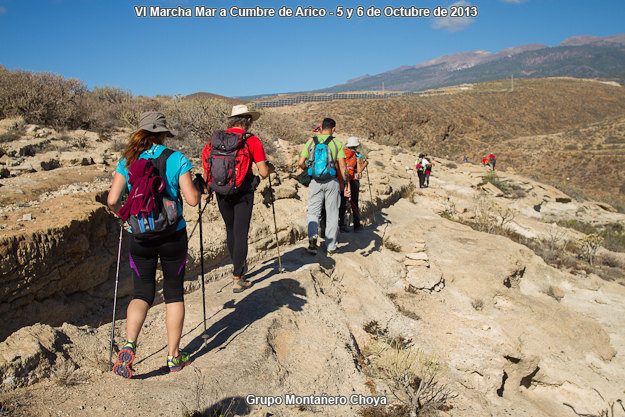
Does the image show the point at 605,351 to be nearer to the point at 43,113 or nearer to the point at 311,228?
the point at 311,228

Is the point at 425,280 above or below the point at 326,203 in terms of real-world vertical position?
below

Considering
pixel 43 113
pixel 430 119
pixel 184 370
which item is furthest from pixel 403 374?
pixel 430 119

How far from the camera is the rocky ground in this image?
282cm

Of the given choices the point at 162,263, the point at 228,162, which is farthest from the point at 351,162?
the point at 162,263

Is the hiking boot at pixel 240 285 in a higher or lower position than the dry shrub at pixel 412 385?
higher

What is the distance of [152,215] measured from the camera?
2631 millimetres

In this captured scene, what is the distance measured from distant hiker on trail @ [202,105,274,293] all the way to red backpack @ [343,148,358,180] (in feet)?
9.33

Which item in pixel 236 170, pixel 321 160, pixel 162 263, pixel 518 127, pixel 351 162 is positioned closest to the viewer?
pixel 162 263

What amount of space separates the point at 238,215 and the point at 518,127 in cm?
6117

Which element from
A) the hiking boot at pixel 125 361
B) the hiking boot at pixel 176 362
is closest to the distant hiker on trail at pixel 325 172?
the hiking boot at pixel 176 362

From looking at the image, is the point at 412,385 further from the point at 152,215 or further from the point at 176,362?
the point at 152,215

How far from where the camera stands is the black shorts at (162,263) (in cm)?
277

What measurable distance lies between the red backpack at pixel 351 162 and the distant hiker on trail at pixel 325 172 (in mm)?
1227

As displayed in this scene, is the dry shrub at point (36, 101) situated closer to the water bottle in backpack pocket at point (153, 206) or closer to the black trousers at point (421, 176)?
the water bottle in backpack pocket at point (153, 206)
